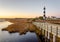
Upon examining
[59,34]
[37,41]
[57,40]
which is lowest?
[37,41]

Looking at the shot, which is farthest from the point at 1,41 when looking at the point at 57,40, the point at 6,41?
the point at 57,40

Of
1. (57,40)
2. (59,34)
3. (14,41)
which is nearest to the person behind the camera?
(59,34)

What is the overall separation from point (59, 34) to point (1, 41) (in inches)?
577

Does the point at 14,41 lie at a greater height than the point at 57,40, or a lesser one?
lesser

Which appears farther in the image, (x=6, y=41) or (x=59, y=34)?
(x=6, y=41)

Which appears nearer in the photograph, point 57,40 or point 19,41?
point 57,40

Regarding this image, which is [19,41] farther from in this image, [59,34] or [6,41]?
[59,34]

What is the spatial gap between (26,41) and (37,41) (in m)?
2.19

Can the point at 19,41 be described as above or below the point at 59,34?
below

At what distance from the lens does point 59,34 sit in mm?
11992

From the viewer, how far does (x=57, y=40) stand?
13109 millimetres

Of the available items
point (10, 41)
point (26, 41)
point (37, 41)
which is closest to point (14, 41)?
point (10, 41)

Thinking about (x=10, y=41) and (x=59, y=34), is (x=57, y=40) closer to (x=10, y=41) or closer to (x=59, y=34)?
(x=59, y=34)

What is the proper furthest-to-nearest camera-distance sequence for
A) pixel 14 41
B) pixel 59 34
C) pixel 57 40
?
1. pixel 14 41
2. pixel 57 40
3. pixel 59 34
